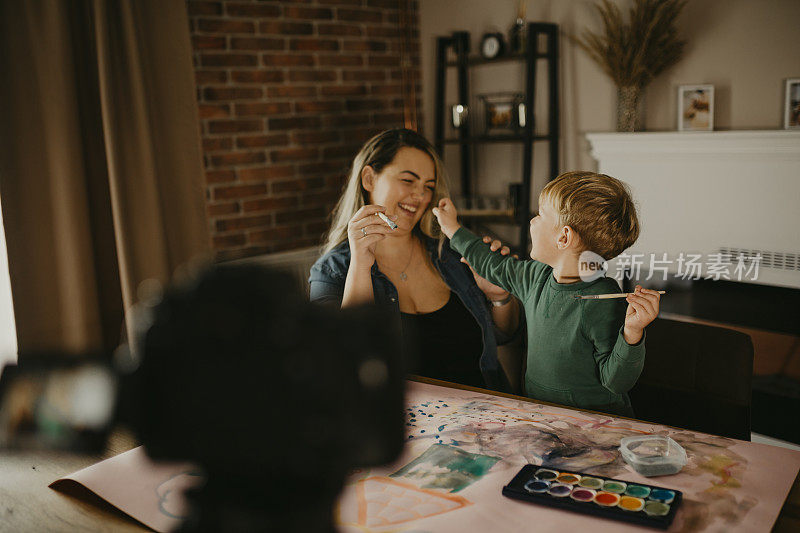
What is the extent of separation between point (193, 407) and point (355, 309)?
0.10 m

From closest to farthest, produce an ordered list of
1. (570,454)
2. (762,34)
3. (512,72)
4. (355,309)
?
(355,309) → (570,454) → (762,34) → (512,72)

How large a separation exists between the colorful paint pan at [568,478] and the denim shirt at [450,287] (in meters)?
0.76

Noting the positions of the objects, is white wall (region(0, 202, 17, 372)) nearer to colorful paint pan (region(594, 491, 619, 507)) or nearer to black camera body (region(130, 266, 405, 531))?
colorful paint pan (region(594, 491, 619, 507))

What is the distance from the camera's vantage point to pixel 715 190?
9.09 feet

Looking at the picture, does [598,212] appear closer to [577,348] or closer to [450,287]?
[577,348]

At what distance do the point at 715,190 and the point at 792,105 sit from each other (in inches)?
16.5

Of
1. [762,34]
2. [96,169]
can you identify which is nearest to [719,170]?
[762,34]

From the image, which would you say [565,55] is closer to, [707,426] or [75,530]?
[707,426]

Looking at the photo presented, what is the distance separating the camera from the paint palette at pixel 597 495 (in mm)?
833

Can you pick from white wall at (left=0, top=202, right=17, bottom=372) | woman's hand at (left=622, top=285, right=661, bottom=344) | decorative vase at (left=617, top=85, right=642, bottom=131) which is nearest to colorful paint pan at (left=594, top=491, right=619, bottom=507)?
woman's hand at (left=622, top=285, right=661, bottom=344)

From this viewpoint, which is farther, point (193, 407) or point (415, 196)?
point (415, 196)

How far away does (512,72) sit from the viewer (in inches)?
139

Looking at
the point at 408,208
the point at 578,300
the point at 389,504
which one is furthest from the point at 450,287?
the point at 389,504

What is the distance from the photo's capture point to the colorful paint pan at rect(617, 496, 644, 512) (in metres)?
0.85
